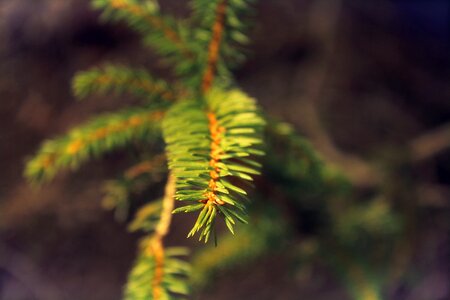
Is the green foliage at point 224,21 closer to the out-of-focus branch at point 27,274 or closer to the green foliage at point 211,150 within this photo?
the green foliage at point 211,150

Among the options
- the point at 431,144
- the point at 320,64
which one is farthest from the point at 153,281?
the point at 320,64

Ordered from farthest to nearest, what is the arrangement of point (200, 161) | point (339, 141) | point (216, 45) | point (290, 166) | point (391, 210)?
1. point (339, 141)
2. point (391, 210)
3. point (290, 166)
4. point (216, 45)
5. point (200, 161)

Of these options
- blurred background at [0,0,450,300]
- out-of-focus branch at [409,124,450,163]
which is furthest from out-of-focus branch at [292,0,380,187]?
out-of-focus branch at [409,124,450,163]

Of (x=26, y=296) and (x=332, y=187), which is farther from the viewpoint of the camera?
(x=26, y=296)

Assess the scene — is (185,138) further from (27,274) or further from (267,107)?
(27,274)

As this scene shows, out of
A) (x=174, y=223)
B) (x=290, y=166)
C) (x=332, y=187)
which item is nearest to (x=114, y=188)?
(x=290, y=166)

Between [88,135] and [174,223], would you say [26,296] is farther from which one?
[88,135]
